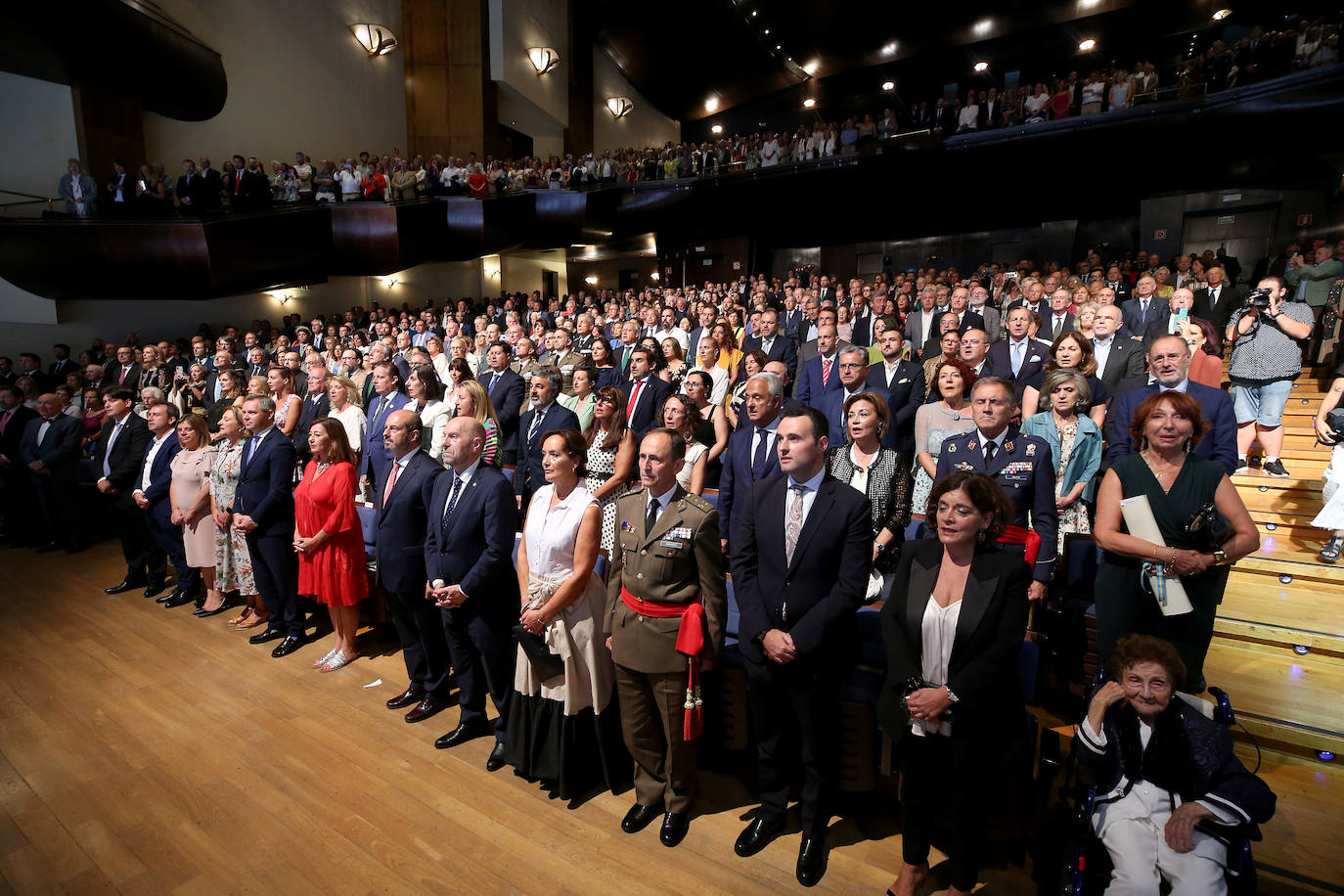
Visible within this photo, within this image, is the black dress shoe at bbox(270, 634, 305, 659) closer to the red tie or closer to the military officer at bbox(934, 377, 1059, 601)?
the red tie

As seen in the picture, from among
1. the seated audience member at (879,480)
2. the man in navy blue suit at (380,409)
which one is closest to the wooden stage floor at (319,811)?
the seated audience member at (879,480)

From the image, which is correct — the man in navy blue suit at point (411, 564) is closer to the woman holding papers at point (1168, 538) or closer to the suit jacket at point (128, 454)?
the woman holding papers at point (1168, 538)

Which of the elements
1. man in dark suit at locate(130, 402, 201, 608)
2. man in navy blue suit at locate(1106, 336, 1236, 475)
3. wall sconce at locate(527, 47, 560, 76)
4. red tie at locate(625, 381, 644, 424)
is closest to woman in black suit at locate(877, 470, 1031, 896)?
man in navy blue suit at locate(1106, 336, 1236, 475)

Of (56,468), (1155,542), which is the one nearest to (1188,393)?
(1155,542)

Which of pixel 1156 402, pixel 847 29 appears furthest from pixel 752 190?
pixel 1156 402

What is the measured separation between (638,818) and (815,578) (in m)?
1.12

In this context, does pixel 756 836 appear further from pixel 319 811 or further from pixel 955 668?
pixel 319 811

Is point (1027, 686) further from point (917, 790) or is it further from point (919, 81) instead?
point (919, 81)

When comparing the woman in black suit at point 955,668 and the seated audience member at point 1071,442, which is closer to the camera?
the woman in black suit at point 955,668

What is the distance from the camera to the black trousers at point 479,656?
266 cm

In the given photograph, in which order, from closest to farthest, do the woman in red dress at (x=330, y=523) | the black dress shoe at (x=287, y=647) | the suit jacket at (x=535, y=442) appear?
the woman in red dress at (x=330, y=523)
the black dress shoe at (x=287, y=647)
the suit jacket at (x=535, y=442)

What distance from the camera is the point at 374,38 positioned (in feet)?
46.4

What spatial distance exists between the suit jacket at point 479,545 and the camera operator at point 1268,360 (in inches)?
175

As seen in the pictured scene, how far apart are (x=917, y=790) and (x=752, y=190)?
1297 cm
